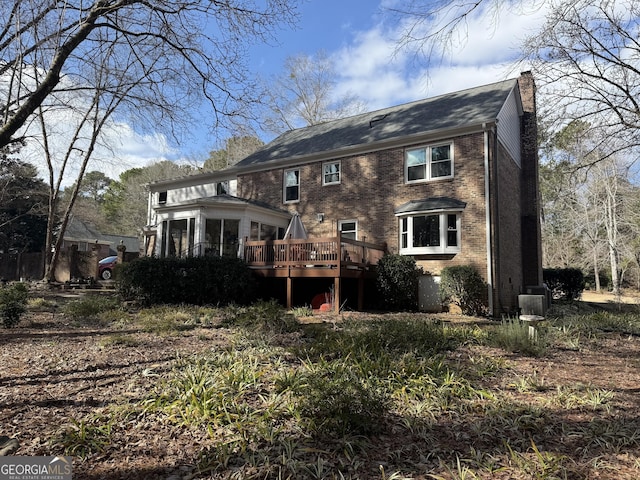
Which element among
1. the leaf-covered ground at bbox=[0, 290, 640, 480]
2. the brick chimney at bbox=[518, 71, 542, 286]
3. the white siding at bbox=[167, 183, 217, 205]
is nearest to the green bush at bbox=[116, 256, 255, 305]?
the leaf-covered ground at bbox=[0, 290, 640, 480]

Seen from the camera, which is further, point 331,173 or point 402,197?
point 331,173

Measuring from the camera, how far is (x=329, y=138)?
1708 cm

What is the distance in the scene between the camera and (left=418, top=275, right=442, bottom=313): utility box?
40.8 ft

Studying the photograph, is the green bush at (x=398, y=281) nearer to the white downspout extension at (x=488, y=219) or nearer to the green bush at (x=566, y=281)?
the white downspout extension at (x=488, y=219)

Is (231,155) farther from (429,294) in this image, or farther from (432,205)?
(429,294)

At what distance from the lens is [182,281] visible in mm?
11922

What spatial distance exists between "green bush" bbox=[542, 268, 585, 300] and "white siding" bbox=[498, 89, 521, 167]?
7120mm

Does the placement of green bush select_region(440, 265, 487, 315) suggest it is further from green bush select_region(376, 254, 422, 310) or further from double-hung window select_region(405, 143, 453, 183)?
double-hung window select_region(405, 143, 453, 183)

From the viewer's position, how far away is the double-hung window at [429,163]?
521 inches

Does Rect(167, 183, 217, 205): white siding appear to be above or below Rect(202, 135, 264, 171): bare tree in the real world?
below

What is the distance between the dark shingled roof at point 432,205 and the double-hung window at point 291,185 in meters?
4.69

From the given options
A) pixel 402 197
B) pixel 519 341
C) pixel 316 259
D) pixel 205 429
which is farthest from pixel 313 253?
pixel 205 429

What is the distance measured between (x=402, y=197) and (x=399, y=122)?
3.51 metres

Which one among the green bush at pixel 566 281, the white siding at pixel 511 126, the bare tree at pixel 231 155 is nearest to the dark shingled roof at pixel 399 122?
the white siding at pixel 511 126
